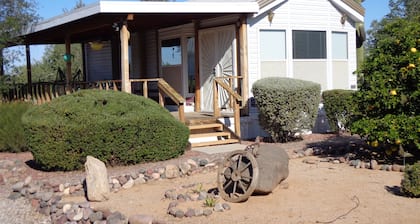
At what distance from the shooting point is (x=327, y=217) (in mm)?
5906

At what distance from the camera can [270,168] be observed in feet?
22.4

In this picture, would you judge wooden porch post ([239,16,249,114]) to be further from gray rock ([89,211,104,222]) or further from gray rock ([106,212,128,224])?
gray rock ([106,212,128,224])

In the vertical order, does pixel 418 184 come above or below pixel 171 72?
below

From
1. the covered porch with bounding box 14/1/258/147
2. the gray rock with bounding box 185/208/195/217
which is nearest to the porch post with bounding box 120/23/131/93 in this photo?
the covered porch with bounding box 14/1/258/147

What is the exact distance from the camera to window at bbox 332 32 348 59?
1486 cm

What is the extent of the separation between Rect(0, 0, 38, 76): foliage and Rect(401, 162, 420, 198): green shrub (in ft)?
41.4

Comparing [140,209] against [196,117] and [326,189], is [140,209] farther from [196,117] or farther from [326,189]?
[196,117]

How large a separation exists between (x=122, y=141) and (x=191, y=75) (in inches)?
251

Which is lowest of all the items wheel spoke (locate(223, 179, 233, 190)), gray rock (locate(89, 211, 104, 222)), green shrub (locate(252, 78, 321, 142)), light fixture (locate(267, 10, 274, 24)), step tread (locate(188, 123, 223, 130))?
gray rock (locate(89, 211, 104, 222))

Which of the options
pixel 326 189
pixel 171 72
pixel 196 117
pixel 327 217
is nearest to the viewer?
pixel 327 217

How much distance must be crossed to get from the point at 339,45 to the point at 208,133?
5192 mm

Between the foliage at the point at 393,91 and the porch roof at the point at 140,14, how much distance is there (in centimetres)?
403

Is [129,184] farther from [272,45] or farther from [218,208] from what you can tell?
[272,45]

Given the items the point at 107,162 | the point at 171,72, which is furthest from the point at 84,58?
the point at 107,162
